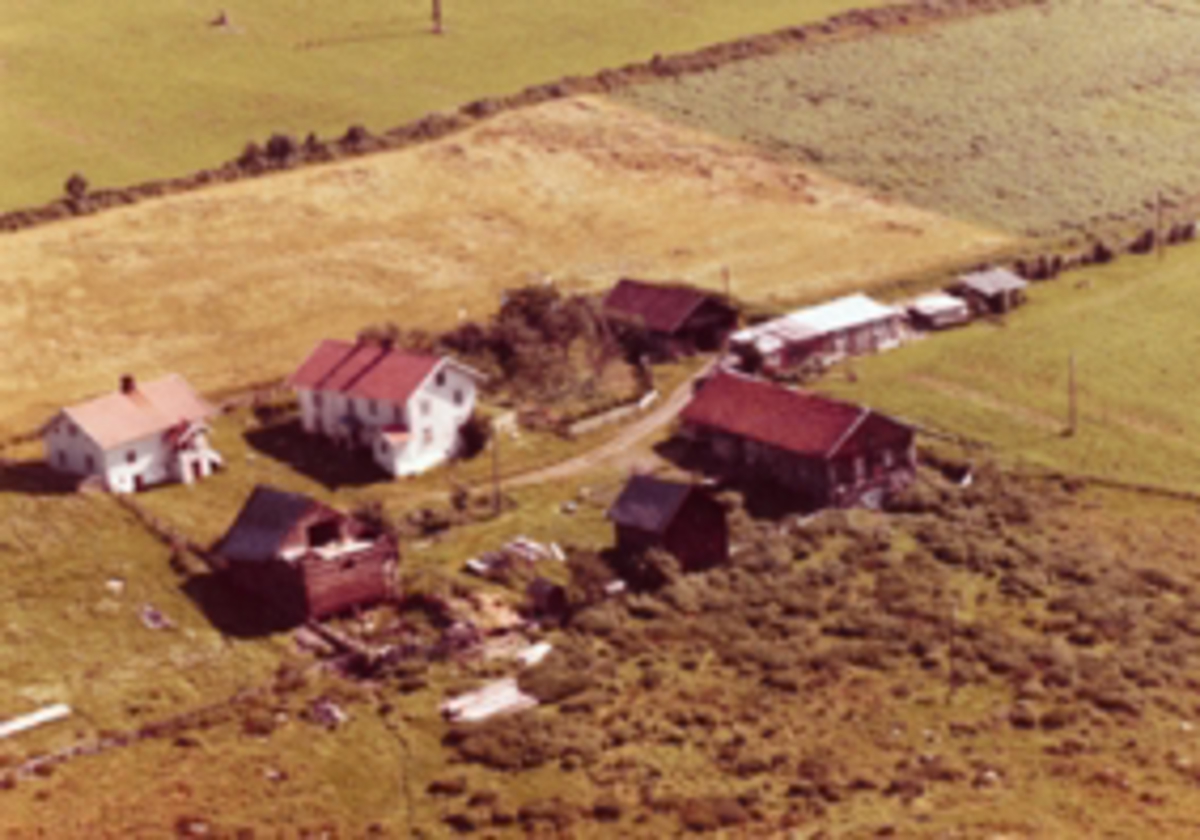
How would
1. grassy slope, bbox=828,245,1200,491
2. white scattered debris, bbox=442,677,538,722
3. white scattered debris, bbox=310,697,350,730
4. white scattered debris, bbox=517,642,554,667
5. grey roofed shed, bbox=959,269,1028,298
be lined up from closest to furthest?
white scattered debris, bbox=310,697,350,730
white scattered debris, bbox=442,677,538,722
white scattered debris, bbox=517,642,554,667
grassy slope, bbox=828,245,1200,491
grey roofed shed, bbox=959,269,1028,298

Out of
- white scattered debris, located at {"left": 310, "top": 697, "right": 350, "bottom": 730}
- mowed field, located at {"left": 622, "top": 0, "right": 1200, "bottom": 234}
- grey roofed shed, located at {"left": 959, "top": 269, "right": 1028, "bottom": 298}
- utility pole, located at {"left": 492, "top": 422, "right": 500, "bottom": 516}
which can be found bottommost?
white scattered debris, located at {"left": 310, "top": 697, "right": 350, "bottom": 730}

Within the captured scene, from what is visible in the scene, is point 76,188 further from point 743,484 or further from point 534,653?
point 534,653

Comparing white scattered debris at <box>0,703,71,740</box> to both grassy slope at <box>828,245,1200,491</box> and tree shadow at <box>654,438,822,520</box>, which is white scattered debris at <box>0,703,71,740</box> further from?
grassy slope at <box>828,245,1200,491</box>

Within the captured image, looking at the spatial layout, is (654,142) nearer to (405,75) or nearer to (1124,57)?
(405,75)

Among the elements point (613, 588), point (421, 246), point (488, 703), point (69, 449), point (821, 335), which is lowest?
point (488, 703)

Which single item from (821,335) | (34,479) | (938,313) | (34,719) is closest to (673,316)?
(821,335)

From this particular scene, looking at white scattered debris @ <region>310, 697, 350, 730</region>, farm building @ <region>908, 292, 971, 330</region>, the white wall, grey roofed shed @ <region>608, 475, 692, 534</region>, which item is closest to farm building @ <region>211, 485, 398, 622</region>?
white scattered debris @ <region>310, 697, 350, 730</region>
